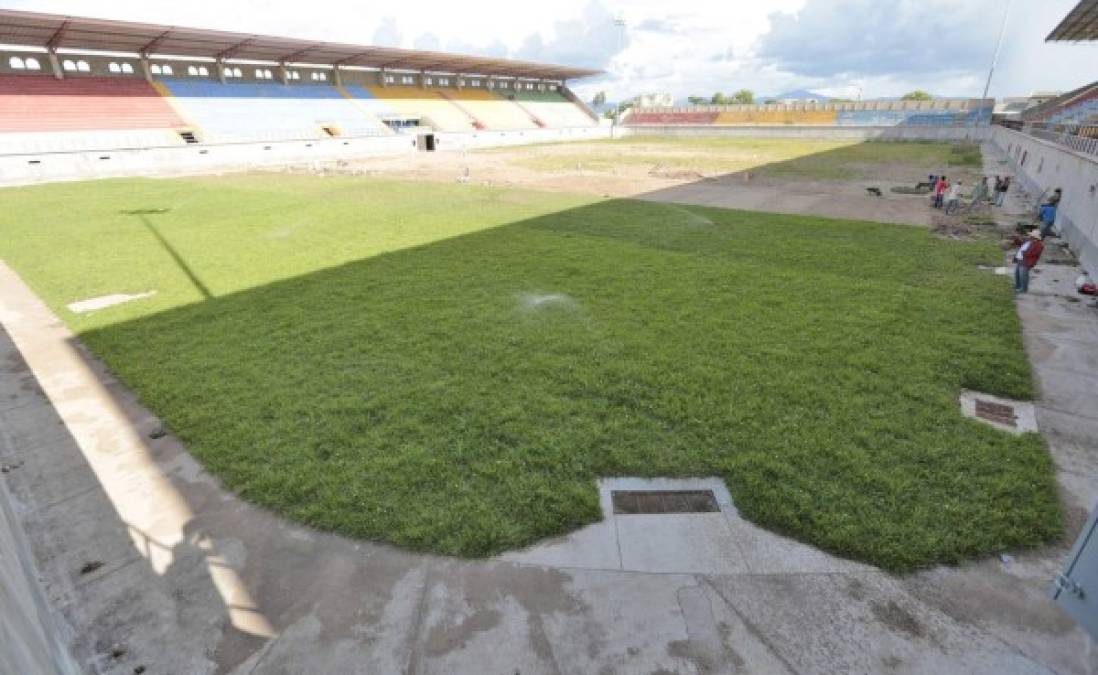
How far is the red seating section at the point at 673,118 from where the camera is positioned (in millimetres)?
84706

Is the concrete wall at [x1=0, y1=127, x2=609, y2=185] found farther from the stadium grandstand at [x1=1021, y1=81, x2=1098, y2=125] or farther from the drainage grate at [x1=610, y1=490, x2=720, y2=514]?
the stadium grandstand at [x1=1021, y1=81, x2=1098, y2=125]

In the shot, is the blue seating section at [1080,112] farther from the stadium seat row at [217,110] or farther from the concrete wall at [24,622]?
the stadium seat row at [217,110]

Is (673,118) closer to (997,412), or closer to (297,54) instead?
(297,54)

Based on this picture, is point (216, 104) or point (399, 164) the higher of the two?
point (216, 104)

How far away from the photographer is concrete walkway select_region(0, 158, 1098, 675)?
12.3 ft

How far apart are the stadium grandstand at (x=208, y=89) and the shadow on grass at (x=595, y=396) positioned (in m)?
37.2

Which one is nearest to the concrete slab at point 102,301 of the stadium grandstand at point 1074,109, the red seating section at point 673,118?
the stadium grandstand at point 1074,109

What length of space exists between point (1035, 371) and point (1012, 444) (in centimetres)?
276

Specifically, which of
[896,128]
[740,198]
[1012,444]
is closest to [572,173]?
[740,198]

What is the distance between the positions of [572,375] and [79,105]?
157 feet

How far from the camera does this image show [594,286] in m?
11.4

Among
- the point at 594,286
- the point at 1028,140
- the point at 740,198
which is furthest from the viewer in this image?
the point at 1028,140

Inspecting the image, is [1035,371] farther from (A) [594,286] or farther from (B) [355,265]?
(B) [355,265]

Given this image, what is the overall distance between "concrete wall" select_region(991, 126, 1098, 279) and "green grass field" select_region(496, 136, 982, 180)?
8430 mm
